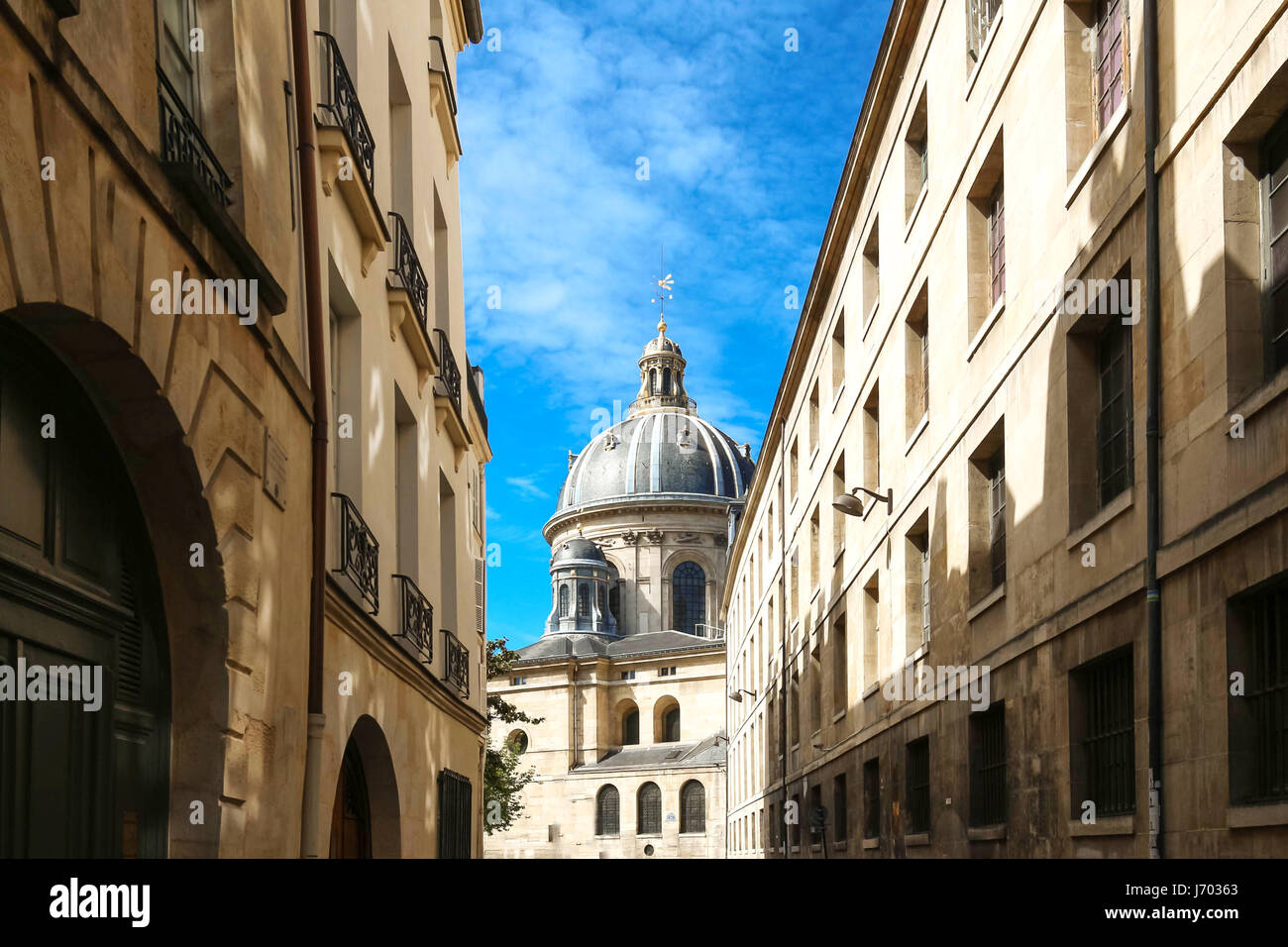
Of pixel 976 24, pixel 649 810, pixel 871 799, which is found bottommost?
pixel 649 810

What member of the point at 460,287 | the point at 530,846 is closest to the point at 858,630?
the point at 460,287

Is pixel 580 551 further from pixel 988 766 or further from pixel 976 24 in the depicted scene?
pixel 988 766

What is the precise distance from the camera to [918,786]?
18.2 m

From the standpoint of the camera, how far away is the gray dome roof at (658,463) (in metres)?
99.9

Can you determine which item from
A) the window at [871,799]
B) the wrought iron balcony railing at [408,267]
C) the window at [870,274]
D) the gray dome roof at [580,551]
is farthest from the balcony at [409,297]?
the gray dome roof at [580,551]

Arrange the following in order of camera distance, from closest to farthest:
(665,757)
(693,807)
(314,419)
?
(314,419), (693,807), (665,757)

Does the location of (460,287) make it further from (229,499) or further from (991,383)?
(229,499)

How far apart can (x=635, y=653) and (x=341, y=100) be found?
77170 millimetres

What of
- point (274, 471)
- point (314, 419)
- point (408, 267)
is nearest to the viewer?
point (274, 471)

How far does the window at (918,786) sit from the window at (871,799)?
2625 mm

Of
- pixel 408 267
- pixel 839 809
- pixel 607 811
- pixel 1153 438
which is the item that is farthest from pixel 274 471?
pixel 607 811

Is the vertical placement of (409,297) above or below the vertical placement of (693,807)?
above

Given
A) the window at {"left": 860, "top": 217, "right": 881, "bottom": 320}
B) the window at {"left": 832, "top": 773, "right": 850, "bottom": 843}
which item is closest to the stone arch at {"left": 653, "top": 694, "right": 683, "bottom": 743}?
the window at {"left": 832, "top": 773, "right": 850, "bottom": 843}

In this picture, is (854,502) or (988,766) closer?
(988,766)
